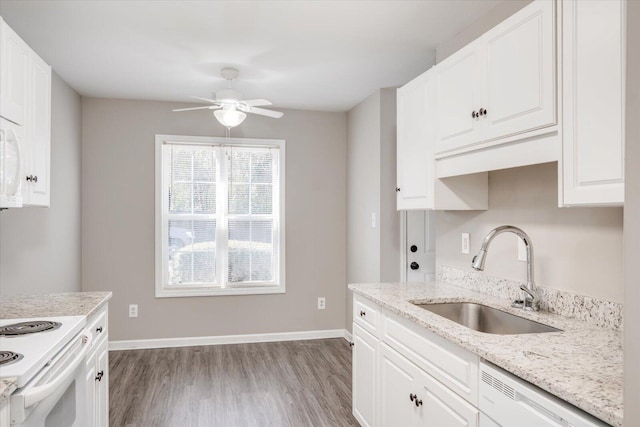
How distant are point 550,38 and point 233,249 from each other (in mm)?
3700

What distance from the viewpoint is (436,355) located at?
71.1 inches

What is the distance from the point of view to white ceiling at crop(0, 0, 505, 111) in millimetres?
2547

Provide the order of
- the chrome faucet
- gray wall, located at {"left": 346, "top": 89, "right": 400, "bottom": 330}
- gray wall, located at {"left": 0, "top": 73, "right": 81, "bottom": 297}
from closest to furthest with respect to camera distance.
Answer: the chrome faucet, gray wall, located at {"left": 0, "top": 73, "right": 81, "bottom": 297}, gray wall, located at {"left": 346, "top": 89, "right": 400, "bottom": 330}

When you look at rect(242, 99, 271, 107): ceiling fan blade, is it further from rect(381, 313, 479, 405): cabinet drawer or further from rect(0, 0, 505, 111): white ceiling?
rect(381, 313, 479, 405): cabinet drawer

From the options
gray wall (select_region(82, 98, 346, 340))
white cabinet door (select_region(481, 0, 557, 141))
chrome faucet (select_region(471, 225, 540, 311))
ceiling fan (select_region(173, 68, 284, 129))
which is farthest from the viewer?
gray wall (select_region(82, 98, 346, 340))

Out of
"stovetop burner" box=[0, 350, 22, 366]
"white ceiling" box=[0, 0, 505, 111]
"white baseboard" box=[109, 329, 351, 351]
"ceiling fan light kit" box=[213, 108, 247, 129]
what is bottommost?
"white baseboard" box=[109, 329, 351, 351]

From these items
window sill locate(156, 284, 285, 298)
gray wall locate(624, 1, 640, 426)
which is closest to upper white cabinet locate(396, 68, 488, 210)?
gray wall locate(624, 1, 640, 426)

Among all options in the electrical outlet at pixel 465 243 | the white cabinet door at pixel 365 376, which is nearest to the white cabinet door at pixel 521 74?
the electrical outlet at pixel 465 243

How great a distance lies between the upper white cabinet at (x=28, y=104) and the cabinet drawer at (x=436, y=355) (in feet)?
6.54

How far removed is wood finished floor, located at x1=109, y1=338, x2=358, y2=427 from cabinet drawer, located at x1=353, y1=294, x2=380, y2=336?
2.40 feet

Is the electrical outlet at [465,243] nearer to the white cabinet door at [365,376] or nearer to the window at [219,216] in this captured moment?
the white cabinet door at [365,376]

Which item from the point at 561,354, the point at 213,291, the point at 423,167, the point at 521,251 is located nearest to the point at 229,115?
the point at 423,167

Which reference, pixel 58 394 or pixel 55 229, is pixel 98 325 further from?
pixel 55 229

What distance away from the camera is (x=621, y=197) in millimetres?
1439
